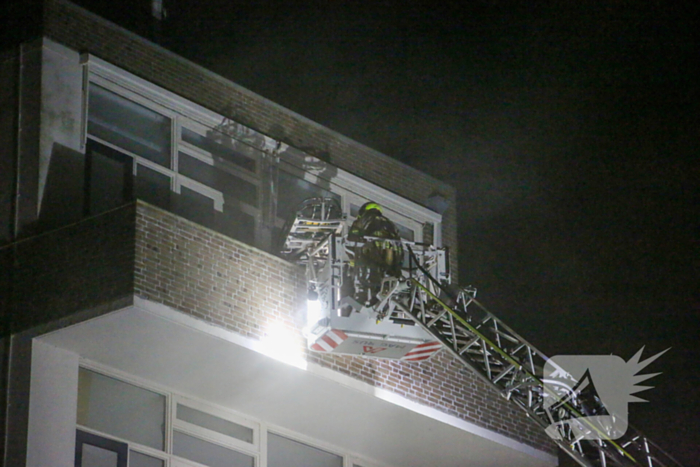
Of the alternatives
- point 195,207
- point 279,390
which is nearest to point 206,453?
point 279,390

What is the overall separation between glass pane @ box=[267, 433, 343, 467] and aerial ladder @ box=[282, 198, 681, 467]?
2327mm

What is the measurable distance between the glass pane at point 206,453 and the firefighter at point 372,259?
2820mm

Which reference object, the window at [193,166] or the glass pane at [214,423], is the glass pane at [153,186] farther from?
the glass pane at [214,423]

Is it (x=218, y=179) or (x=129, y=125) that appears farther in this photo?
(x=218, y=179)

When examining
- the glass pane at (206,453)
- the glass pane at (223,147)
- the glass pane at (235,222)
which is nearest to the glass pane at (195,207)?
the glass pane at (235,222)

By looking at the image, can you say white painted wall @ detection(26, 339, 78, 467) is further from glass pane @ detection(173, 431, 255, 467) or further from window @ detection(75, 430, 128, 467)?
glass pane @ detection(173, 431, 255, 467)

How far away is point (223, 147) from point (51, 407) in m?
4.44

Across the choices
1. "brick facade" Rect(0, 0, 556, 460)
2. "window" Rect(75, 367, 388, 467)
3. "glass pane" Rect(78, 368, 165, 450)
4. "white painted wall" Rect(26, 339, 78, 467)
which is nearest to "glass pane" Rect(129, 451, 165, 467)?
"window" Rect(75, 367, 388, 467)

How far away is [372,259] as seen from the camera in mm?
12148

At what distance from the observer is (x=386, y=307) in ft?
40.0

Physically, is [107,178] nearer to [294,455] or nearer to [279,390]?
[279,390]

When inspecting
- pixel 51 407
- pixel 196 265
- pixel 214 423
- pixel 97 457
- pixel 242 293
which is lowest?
pixel 97 457

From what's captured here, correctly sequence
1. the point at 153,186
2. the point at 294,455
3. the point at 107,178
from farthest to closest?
1. the point at 294,455
2. the point at 153,186
3. the point at 107,178

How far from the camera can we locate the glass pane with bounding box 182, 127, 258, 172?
13.4 meters
